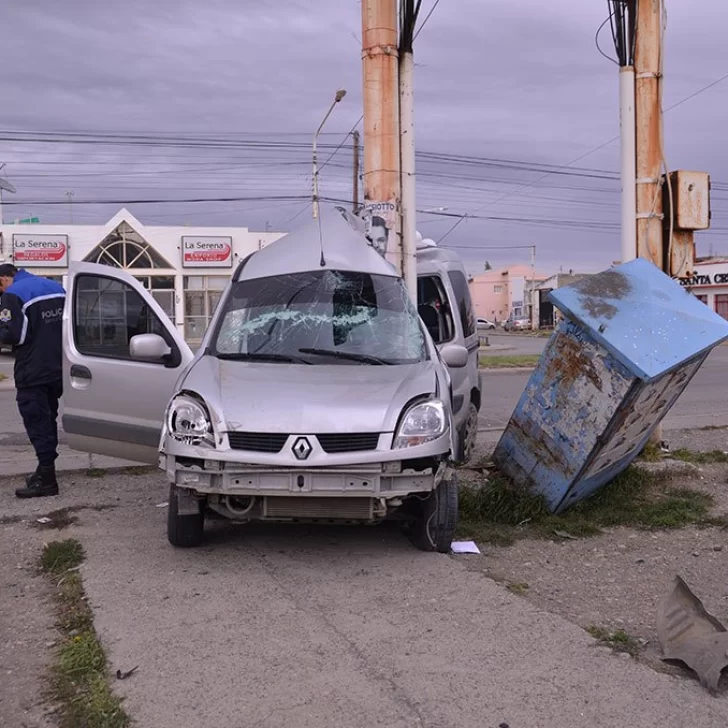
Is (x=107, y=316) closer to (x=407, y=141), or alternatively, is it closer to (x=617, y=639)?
(x=407, y=141)

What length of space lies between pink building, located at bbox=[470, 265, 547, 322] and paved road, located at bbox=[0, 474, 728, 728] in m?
86.1

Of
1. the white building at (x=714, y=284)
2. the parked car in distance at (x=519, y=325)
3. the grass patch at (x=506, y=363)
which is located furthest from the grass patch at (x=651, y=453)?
the parked car in distance at (x=519, y=325)

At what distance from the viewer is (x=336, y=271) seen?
6.55 meters

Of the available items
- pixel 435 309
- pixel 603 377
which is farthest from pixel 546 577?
pixel 435 309

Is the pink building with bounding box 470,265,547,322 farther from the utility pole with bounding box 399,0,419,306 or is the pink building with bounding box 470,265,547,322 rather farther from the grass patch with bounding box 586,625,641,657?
the grass patch with bounding box 586,625,641,657

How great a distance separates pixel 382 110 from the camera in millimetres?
7980

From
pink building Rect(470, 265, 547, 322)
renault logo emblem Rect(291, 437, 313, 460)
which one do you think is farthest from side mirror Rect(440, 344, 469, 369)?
pink building Rect(470, 265, 547, 322)

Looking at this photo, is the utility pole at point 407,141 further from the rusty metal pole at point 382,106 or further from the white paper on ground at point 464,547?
the white paper on ground at point 464,547

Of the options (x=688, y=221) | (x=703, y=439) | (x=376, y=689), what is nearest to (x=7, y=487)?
(x=376, y=689)

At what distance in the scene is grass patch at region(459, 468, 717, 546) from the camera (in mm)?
6082

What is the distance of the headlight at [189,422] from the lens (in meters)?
4.98

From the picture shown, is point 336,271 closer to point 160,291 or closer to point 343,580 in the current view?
point 343,580

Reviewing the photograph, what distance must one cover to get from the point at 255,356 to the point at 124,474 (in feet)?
10.4

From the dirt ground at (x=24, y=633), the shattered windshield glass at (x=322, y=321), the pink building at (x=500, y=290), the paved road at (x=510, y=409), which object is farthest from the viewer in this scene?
the pink building at (x=500, y=290)
